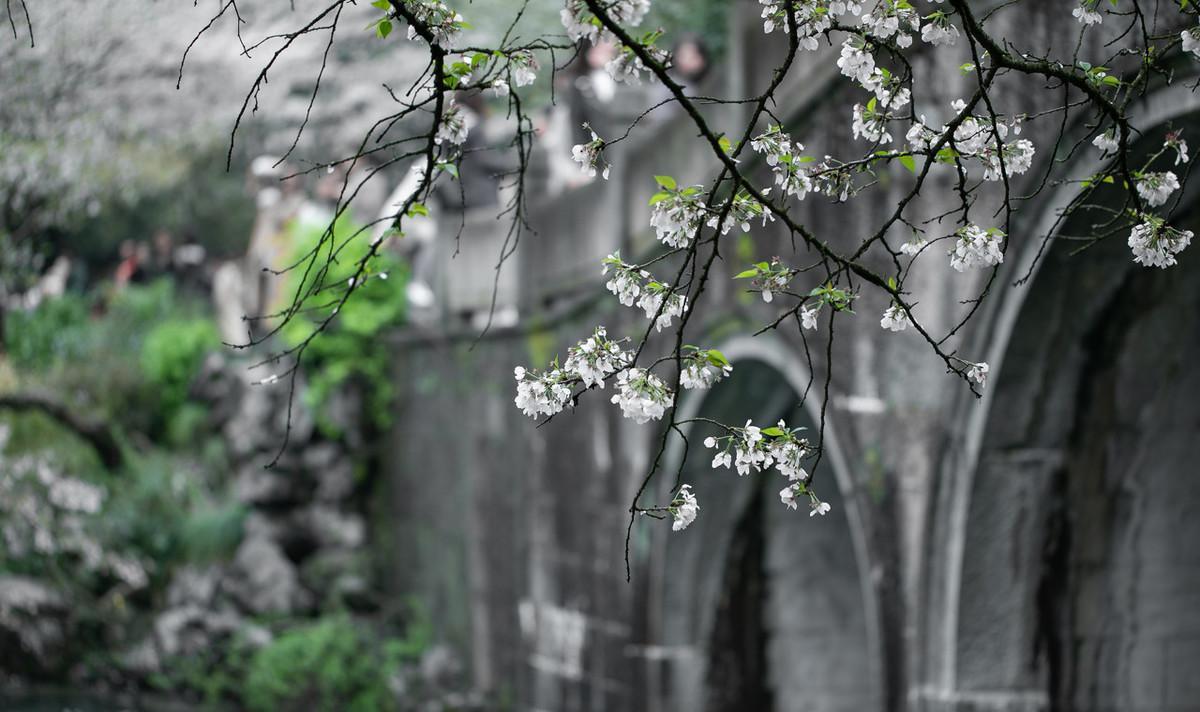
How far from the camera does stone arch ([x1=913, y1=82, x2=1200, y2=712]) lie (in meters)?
4.72

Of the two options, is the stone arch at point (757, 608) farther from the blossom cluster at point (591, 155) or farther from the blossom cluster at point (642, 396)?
the blossom cluster at point (642, 396)

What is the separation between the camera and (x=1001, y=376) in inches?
185

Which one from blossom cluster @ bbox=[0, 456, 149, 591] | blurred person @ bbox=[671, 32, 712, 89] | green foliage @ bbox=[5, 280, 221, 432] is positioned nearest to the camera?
blurred person @ bbox=[671, 32, 712, 89]

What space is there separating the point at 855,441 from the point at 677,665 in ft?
9.19

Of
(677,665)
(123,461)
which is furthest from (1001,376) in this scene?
(123,461)

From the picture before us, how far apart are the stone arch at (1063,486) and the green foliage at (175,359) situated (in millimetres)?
10401

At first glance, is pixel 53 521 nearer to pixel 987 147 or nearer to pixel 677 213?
pixel 677 213

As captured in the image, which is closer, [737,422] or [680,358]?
[680,358]

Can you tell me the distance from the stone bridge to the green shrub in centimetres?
212

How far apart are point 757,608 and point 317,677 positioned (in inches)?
163

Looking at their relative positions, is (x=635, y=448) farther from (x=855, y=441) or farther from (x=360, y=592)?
(x=360, y=592)

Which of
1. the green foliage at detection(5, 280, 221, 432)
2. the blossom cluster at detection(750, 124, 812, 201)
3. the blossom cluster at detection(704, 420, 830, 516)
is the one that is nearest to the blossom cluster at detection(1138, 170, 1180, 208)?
the blossom cluster at detection(750, 124, 812, 201)

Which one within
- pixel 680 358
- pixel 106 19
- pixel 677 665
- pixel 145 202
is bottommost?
pixel 677 665

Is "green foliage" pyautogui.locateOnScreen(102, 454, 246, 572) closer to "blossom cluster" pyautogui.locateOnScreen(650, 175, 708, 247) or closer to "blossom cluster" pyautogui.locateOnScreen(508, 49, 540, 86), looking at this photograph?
"blossom cluster" pyautogui.locateOnScreen(508, 49, 540, 86)
